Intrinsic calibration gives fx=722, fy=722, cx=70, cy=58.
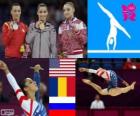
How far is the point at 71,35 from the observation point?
1034 cm

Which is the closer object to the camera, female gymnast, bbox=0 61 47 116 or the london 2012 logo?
the london 2012 logo

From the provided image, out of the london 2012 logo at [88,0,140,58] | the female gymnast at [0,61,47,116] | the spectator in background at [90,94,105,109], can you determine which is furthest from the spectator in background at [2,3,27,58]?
the spectator in background at [90,94,105,109]

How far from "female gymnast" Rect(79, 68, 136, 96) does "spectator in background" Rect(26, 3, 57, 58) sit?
540 mm

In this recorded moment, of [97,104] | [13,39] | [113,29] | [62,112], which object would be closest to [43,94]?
[62,112]

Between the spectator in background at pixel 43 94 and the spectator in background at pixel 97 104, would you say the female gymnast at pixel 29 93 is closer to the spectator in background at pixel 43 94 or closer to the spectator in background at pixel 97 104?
the spectator in background at pixel 43 94

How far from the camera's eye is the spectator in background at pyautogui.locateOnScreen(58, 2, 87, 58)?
1025 cm

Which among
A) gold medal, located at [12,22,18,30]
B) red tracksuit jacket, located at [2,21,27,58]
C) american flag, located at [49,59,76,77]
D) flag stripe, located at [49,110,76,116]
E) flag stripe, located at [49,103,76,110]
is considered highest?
gold medal, located at [12,22,18,30]

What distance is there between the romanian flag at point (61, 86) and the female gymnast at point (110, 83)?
0.67 ft

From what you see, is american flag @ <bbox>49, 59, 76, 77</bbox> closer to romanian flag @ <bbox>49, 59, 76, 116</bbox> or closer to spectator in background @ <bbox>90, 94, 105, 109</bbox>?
romanian flag @ <bbox>49, 59, 76, 116</bbox>

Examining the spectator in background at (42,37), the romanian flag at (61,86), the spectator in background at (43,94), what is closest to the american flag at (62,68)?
the romanian flag at (61,86)

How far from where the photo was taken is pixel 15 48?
10305 mm

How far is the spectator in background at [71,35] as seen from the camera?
1025 centimetres

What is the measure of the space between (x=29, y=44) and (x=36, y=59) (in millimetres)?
241

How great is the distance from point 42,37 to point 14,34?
1.32ft
